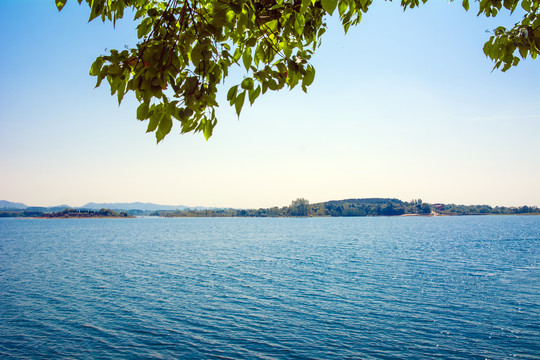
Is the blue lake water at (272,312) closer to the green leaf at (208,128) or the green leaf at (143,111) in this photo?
the green leaf at (208,128)

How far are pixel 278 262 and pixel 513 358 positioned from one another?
1686 inches

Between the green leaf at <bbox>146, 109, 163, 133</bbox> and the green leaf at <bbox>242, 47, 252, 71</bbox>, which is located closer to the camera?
the green leaf at <bbox>146, 109, 163, 133</bbox>

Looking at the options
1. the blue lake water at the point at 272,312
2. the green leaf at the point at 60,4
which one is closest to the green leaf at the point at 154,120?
the green leaf at the point at 60,4

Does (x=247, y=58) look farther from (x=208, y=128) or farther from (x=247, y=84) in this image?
(x=208, y=128)

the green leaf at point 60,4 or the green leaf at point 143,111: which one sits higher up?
the green leaf at point 60,4

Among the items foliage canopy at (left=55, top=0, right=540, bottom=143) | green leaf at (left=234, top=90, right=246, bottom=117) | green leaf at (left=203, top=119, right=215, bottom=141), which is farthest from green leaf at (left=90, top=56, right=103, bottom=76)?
green leaf at (left=234, top=90, right=246, bottom=117)

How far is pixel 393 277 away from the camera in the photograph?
46219mm

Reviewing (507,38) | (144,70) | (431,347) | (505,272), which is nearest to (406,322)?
(431,347)

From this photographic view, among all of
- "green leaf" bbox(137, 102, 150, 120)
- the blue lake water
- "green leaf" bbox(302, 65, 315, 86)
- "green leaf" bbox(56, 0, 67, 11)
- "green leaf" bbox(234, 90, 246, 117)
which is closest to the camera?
"green leaf" bbox(137, 102, 150, 120)

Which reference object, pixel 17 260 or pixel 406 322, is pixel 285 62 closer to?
pixel 406 322

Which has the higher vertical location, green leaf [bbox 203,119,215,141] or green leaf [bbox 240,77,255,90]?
green leaf [bbox 240,77,255,90]

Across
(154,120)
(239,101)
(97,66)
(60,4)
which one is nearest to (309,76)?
(239,101)

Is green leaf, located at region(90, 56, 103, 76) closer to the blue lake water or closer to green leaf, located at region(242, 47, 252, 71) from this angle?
green leaf, located at region(242, 47, 252, 71)

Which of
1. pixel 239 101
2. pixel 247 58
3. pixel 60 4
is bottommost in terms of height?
pixel 239 101
